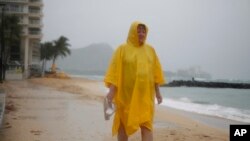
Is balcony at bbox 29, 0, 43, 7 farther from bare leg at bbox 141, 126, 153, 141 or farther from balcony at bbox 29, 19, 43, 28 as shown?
bare leg at bbox 141, 126, 153, 141

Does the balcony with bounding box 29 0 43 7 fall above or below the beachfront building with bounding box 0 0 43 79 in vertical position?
above

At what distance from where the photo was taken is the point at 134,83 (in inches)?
170

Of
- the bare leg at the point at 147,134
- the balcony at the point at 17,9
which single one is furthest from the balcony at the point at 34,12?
the bare leg at the point at 147,134

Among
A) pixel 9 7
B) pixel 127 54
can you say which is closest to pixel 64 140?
pixel 127 54

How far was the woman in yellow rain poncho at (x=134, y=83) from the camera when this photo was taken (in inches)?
169

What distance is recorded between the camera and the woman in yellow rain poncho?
169 inches

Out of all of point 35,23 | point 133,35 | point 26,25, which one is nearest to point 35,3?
point 35,23

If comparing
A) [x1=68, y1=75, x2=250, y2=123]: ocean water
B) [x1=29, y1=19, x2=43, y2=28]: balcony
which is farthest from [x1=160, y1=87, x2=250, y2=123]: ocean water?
[x1=29, y1=19, x2=43, y2=28]: balcony

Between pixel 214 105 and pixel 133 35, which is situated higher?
pixel 133 35

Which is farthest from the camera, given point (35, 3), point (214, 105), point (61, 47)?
point (61, 47)

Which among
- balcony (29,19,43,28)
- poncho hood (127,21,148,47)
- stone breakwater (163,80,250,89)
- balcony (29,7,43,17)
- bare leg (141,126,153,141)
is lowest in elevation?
stone breakwater (163,80,250,89)

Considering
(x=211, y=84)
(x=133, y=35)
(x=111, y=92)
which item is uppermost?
(x=133, y=35)

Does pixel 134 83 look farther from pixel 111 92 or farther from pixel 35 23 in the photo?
pixel 35 23

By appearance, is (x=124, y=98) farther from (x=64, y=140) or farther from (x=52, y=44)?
(x=52, y=44)
